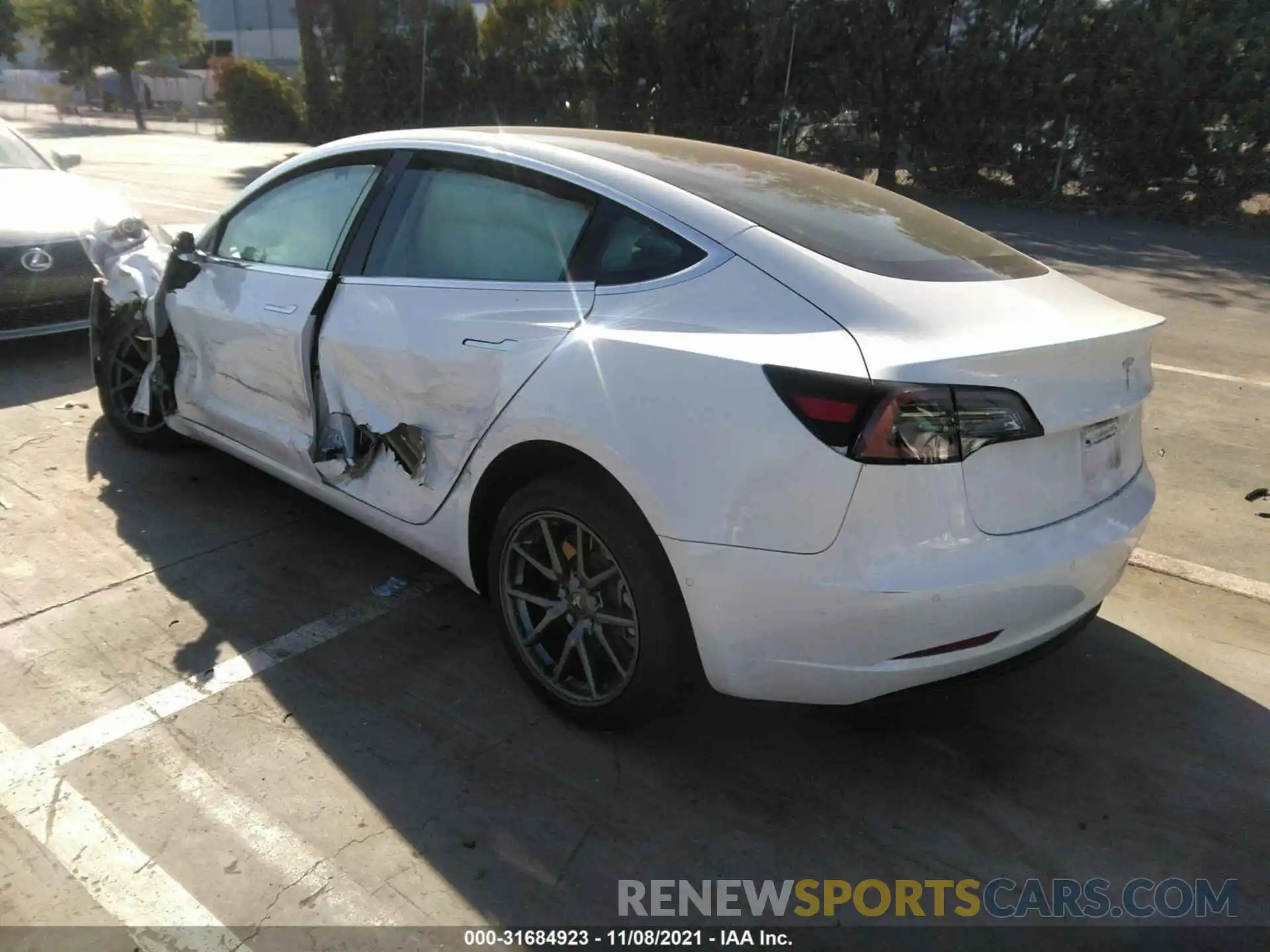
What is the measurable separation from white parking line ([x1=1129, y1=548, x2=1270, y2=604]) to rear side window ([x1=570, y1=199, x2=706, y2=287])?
246 centimetres

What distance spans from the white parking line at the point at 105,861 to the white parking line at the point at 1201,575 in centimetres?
355

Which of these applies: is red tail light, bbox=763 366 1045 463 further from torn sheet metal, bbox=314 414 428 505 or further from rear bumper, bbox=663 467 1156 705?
torn sheet metal, bbox=314 414 428 505

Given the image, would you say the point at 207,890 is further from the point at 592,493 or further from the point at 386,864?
the point at 592,493

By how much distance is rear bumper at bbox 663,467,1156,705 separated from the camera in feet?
7.72

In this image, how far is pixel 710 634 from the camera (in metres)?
2.57

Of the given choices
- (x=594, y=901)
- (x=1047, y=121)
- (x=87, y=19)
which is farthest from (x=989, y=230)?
(x=87, y=19)

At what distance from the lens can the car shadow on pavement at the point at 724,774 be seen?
2.57m

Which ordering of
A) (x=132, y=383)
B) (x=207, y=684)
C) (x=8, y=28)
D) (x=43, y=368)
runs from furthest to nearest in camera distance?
(x=8, y=28) → (x=43, y=368) → (x=132, y=383) → (x=207, y=684)

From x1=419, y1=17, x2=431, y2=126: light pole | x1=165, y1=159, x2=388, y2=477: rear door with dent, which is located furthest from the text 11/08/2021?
x1=419, y1=17, x2=431, y2=126: light pole

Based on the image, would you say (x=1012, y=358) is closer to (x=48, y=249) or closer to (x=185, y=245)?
(x=185, y=245)

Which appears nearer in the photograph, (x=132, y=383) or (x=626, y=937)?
(x=626, y=937)

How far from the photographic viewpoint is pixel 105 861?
8.36 feet

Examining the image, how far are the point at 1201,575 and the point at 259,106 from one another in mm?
35188

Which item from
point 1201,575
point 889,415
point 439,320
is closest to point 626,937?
point 889,415
